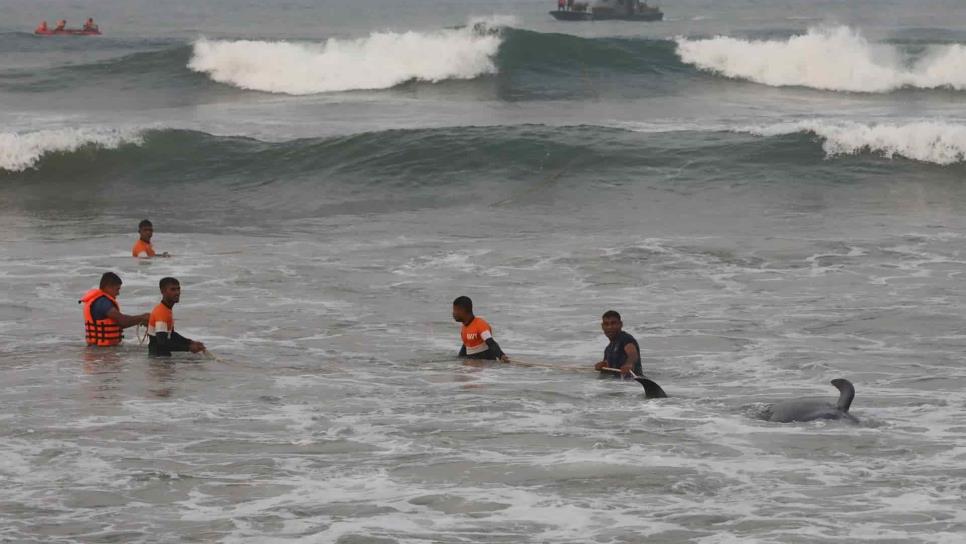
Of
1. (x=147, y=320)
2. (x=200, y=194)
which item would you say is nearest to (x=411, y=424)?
(x=147, y=320)

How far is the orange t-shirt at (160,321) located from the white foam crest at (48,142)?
1794 cm

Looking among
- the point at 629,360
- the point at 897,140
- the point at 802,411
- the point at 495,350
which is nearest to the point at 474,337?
the point at 495,350

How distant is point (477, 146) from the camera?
101 feet

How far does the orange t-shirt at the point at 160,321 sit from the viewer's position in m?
13.9

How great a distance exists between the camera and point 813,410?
441 inches

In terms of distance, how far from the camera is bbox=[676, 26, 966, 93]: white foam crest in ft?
142

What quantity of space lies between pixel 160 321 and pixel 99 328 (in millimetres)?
919

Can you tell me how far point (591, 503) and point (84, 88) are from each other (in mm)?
36015

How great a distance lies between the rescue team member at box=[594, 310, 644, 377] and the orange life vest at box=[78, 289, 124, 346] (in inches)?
188

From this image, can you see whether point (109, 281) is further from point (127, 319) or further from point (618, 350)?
point (618, 350)

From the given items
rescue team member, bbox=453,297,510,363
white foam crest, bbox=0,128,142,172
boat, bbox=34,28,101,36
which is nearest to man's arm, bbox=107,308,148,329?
rescue team member, bbox=453,297,510,363

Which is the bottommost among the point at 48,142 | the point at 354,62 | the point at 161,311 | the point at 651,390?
the point at 651,390

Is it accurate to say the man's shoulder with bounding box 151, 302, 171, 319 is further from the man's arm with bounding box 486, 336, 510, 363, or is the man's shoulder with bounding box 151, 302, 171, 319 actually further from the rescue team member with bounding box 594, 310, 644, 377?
the rescue team member with bounding box 594, 310, 644, 377

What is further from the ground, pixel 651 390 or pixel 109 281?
pixel 109 281
